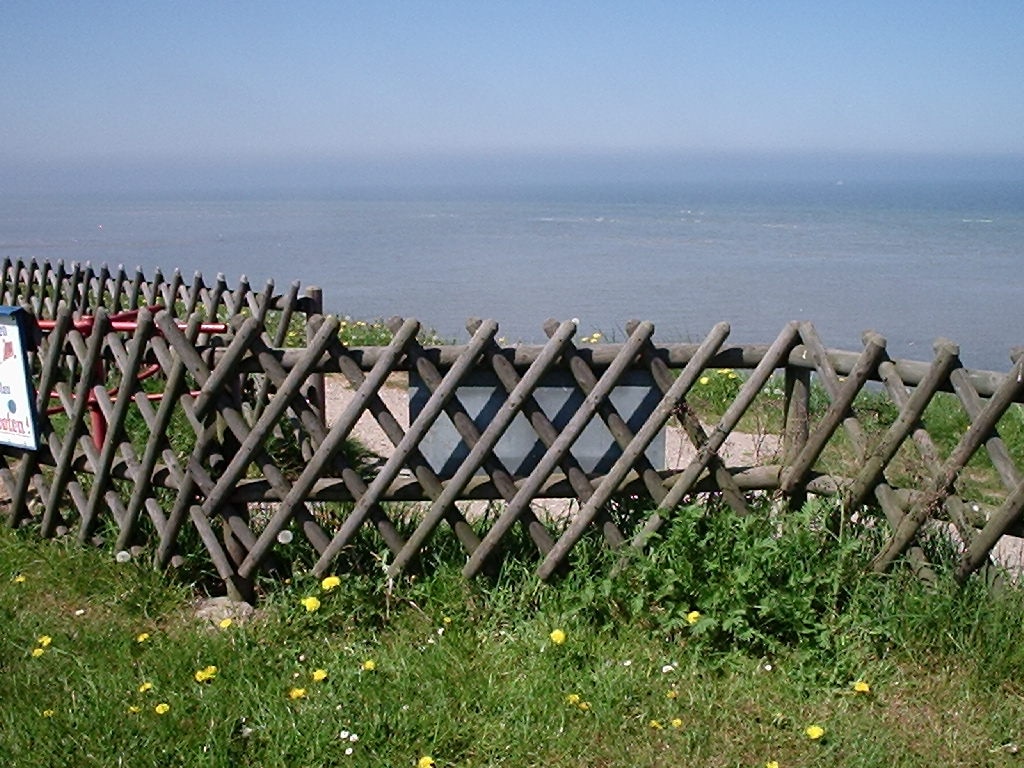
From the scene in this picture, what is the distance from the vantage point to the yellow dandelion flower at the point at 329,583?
5.17m

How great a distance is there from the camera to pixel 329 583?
17.0ft

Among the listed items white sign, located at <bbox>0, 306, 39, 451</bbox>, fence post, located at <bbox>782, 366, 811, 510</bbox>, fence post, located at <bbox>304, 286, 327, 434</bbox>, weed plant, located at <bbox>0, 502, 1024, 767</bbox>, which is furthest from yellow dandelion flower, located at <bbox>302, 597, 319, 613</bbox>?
fence post, located at <bbox>782, 366, 811, 510</bbox>

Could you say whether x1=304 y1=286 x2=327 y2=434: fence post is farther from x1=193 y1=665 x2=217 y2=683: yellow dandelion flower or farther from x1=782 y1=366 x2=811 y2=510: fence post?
x1=782 y1=366 x2=811 y2=510: fence post

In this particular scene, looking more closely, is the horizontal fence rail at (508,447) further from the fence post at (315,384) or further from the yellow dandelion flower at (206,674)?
the fence post at (315,384)

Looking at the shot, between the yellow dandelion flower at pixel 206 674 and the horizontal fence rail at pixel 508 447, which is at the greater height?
the horizontal fence rail at pixel 508 447

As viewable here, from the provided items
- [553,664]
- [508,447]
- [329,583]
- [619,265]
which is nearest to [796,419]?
[508,447]

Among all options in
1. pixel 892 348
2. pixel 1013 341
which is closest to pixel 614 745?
pixel 892 348

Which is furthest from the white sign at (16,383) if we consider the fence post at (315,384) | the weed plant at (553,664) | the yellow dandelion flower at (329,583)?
the yellow dandelion flower at (329,583)

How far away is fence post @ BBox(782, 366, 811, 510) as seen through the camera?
17.7 ft

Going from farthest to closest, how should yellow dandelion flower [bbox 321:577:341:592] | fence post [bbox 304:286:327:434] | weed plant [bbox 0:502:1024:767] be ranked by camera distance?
fence post [bbox 304:286:327:434] → yellow dandelion flower [bbox 321:577:341:592] → weed plant [bbox 0:502:1024:767]

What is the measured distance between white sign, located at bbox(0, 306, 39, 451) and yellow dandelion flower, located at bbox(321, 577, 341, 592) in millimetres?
2089

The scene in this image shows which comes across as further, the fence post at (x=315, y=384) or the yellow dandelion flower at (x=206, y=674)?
the fence post at (x=315, y=384)

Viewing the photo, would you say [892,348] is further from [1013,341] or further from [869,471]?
[869,471]

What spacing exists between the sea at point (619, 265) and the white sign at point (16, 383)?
3358 mm
